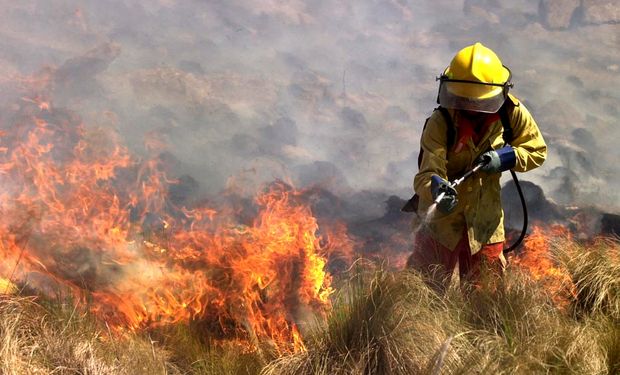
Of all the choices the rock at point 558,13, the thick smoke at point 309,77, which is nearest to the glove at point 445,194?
the thick smoke at point 309,77

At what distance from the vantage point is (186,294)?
4426mm

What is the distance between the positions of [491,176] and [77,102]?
5617 millimetres

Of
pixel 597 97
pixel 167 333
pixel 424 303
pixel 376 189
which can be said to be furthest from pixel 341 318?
pixel 597 97

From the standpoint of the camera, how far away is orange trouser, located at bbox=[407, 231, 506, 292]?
11.6 ft

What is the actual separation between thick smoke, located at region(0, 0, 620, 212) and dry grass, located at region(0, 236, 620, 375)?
3.62 m

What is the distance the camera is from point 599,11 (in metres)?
11.9

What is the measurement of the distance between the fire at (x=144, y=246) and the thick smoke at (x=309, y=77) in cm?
93

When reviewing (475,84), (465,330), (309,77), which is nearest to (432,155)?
(475,84)

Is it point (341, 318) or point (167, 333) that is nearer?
point (341, 318)

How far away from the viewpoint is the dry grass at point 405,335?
2.83 m

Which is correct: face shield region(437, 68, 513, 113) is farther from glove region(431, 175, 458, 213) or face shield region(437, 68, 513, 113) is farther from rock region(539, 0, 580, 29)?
rock region(539, 0, 580, 29)

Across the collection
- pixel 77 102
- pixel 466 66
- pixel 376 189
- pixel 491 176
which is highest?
pixel 466 66

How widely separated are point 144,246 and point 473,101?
3014mm

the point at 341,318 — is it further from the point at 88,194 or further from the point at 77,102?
the point at 77,102
